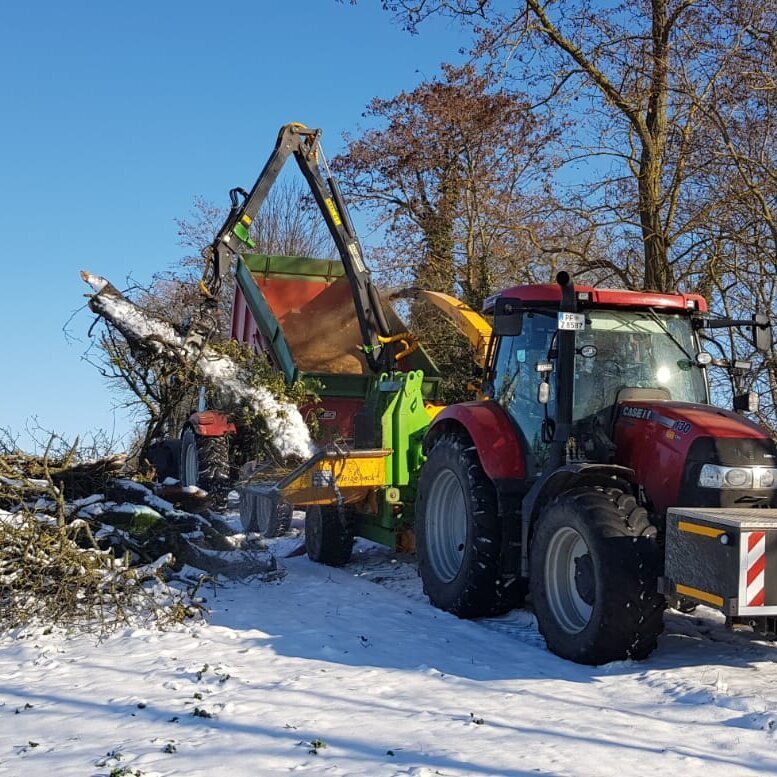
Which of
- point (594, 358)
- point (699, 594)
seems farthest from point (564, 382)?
point (699, 594)

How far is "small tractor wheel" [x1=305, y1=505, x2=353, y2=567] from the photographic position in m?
9.02

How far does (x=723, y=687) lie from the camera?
15.6ft

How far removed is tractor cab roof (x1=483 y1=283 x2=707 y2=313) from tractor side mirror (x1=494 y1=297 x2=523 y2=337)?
16cm

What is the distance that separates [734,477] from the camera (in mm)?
5273

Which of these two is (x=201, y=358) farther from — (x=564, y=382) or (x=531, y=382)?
(x=564, y=382)

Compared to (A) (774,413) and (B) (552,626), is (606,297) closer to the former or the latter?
(B) (552,626)

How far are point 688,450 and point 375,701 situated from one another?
225 cm

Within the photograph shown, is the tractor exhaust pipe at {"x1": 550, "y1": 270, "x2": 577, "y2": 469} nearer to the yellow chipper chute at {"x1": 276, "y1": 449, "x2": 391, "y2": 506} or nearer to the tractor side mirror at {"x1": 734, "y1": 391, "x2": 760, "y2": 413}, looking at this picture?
the tractor side mirror at {"x1": 734, "y1": 391, "x2": 760, "y2": 413}

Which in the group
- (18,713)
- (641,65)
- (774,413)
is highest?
(641,65)

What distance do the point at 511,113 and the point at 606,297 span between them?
794 centimetres

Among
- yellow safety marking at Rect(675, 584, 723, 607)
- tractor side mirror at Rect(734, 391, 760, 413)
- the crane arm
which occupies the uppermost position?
the crane arm

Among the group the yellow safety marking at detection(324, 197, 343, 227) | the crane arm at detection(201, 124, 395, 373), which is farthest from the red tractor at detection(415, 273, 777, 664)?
the yellow safety marking at detection(324, 197, 343, 227)

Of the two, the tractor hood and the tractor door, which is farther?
the tractor door

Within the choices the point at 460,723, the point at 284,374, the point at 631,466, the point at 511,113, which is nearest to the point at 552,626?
the point at 631,466
